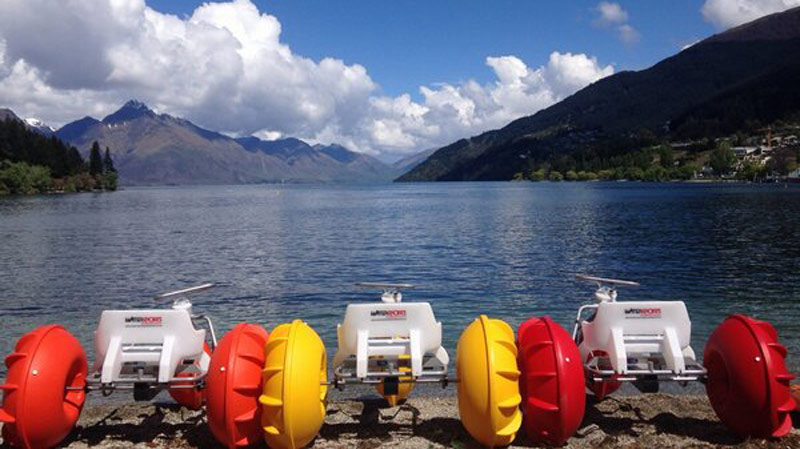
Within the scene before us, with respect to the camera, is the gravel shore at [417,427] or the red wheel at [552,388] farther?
the gravel shore at [417,427]

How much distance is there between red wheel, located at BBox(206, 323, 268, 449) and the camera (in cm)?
928

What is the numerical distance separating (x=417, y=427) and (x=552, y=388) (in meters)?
2.85

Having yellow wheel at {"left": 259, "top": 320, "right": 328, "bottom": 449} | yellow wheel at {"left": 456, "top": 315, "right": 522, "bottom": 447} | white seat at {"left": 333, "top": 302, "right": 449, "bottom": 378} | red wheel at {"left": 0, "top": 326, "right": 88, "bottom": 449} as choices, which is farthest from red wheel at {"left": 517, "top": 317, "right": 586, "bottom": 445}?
red wheel at {"left": 0, "top": 326, "right": 88, "bottom": 449}

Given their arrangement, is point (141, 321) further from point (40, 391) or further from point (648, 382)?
point (648, 382)

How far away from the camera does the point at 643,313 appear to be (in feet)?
34.5

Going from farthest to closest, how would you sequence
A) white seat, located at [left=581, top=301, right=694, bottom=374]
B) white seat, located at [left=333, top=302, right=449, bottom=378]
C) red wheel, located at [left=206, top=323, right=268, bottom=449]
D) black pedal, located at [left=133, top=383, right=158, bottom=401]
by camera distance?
white seat, located at [left=333, top=302, right=449, bottom=378], white seat, located at [left=581, top=301, right=694, bottom=374], black pedal, located at [left=133, top=383, right=158, bottom=401], red wheel, located at [left=206, top=323, right=268, bottom=449]

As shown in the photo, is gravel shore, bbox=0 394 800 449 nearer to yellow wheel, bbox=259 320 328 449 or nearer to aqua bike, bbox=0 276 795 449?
aqua bike, bbox=0 276 795 449

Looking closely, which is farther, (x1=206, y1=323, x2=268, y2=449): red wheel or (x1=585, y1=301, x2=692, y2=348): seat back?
(x1=585, y1=301, x2=692, y2=348): seat back

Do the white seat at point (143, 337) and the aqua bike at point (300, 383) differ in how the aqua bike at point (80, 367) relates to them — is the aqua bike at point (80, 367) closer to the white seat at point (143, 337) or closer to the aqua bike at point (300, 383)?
the white seat at point (143, 337)

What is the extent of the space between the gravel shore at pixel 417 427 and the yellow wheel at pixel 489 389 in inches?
30.5

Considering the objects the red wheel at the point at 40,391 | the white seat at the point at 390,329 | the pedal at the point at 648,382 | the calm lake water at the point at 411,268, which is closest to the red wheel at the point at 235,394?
the white seat at the point at 390,329

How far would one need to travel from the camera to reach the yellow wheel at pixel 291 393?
360 inches

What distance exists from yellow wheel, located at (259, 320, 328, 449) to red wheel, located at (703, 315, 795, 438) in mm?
6401

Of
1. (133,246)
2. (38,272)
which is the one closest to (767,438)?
(38,272)
